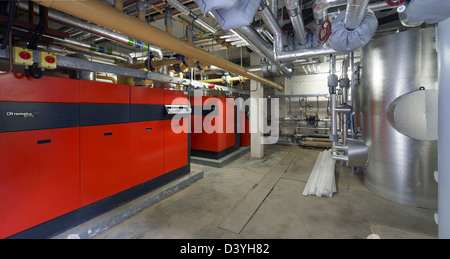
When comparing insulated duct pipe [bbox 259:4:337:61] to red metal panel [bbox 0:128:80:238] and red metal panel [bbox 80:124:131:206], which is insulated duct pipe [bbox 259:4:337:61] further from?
red metal panel [bbox 0:128:80:238]

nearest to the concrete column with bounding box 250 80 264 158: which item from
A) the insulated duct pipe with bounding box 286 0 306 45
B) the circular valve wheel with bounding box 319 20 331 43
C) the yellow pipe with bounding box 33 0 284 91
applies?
the insulated duct pipe with bounding box 286 0 306 45

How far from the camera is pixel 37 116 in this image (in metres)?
2.00

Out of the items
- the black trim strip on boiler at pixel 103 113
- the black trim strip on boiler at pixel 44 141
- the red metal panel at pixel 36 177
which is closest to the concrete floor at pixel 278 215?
the red metal panel at pixel 36 177

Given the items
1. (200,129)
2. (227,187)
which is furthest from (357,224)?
(200,129)

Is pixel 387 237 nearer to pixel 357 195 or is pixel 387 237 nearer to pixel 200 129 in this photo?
pixel 357 195

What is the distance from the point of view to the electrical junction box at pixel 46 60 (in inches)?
72.1

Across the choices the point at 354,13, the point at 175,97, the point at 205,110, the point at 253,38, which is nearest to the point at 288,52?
the point at 253,38

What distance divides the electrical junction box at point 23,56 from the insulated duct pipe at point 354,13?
9.58 ft

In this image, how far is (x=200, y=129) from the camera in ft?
17.5

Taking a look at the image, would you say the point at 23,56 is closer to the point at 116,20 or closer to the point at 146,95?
the point at 116,20

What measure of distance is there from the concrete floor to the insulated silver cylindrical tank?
0.82ft

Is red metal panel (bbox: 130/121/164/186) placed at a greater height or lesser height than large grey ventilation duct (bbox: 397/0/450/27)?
lesser

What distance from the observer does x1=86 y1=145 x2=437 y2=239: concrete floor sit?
7.72ft

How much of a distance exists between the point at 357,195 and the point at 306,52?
8.16 feet
